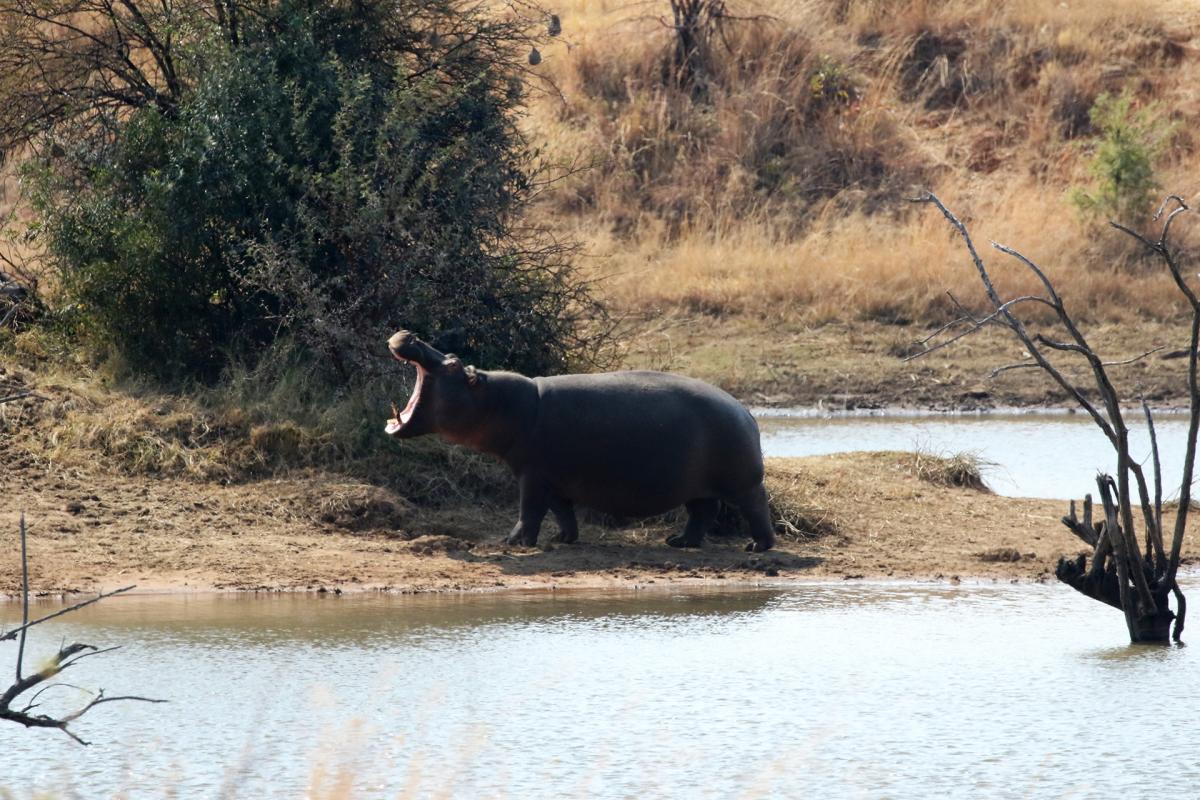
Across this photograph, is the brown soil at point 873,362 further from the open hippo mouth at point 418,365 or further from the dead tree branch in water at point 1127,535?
the dead tree branch in water at point 1127,535

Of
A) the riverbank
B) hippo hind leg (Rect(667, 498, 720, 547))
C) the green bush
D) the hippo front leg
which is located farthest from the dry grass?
the hippo front leg

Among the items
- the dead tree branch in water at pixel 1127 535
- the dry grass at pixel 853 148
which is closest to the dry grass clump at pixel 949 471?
the dead tree branch in water at pixel 1127 535

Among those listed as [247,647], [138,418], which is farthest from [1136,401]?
[247,647]

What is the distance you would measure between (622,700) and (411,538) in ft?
11.3

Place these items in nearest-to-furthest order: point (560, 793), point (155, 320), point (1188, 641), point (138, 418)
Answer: point (560, 793)
point (1188, 641)
point (138, 418)
point (155, 320)

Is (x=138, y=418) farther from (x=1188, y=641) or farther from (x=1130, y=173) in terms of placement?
(x=1130, y=173)

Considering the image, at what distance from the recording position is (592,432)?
980 cm

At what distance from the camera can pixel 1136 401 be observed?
61.2ft

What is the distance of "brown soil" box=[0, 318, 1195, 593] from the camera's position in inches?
380

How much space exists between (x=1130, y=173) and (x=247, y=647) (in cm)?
1719

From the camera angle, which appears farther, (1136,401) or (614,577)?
(1136,401)

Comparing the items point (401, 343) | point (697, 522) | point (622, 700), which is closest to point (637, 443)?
point (697, 522)

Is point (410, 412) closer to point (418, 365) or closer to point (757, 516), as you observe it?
point (418, 365)

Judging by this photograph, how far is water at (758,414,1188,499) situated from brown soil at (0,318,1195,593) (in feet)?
4.48
